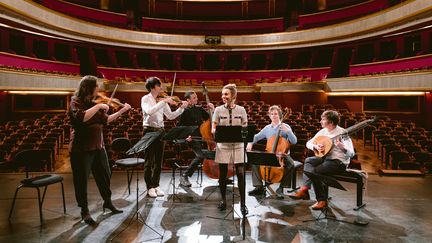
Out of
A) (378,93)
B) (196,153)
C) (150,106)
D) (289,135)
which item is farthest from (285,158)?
(378,93)

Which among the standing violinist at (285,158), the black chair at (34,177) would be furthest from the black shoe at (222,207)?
the black chair at (34,177)

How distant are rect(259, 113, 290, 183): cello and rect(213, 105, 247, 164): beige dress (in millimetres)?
601

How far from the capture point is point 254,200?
402 centimetres

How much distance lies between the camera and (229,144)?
3.36 meters

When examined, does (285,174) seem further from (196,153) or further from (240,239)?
(240,239)

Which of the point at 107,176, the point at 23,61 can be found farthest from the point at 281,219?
the point at 23,61

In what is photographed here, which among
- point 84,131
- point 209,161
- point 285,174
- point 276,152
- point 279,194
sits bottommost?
point 279,194

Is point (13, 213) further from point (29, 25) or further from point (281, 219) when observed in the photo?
point (29, 25)

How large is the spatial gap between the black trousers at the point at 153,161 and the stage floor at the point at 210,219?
275 mm

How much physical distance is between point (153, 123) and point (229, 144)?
1138 millimetres

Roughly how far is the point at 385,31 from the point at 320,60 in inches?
178

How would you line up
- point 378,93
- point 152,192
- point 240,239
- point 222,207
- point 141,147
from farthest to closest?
point 378,93, point 152,192, point 222,207, point 141,147, point 240,239

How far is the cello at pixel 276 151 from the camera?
386 cm

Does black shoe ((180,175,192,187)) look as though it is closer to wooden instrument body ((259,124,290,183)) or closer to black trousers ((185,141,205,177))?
black trousers ((185,141,205,177))
